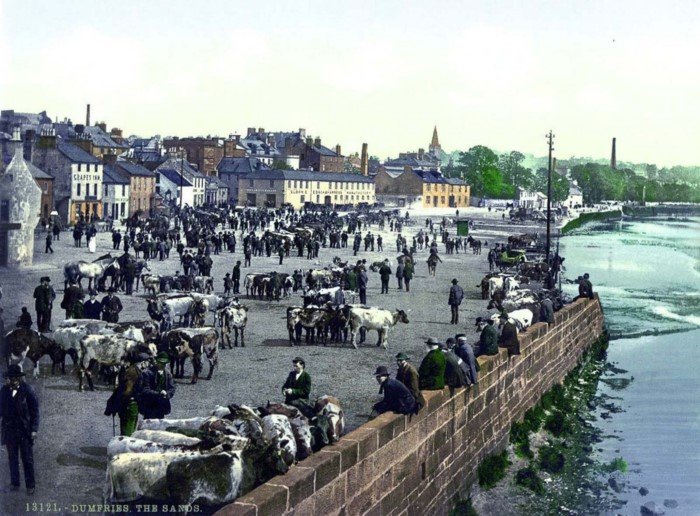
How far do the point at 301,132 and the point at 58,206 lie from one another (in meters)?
110

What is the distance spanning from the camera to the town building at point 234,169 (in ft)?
426

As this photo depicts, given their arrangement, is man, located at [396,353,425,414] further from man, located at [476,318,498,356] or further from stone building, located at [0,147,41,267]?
stone building, located at [0,147,41,267]

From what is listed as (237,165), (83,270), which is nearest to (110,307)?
(83,270)

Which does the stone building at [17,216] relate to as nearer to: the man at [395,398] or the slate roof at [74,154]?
the man at [395,398]

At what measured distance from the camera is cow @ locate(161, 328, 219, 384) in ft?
62.6

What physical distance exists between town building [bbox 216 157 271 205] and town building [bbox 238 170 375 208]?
6.92 feet

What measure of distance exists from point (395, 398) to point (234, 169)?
118732 millimetres

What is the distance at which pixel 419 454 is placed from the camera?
625 inches

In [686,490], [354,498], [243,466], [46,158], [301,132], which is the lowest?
[686,490]

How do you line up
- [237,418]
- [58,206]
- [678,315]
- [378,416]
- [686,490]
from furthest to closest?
[58,206] → [678,315] → [686,490] → [378,416] → [237,418]

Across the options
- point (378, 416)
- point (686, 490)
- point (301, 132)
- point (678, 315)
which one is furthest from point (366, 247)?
point (301, 132)

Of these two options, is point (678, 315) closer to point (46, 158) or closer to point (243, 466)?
point (243, 466)

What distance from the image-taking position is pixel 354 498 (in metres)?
13.3

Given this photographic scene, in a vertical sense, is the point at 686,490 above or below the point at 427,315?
below
